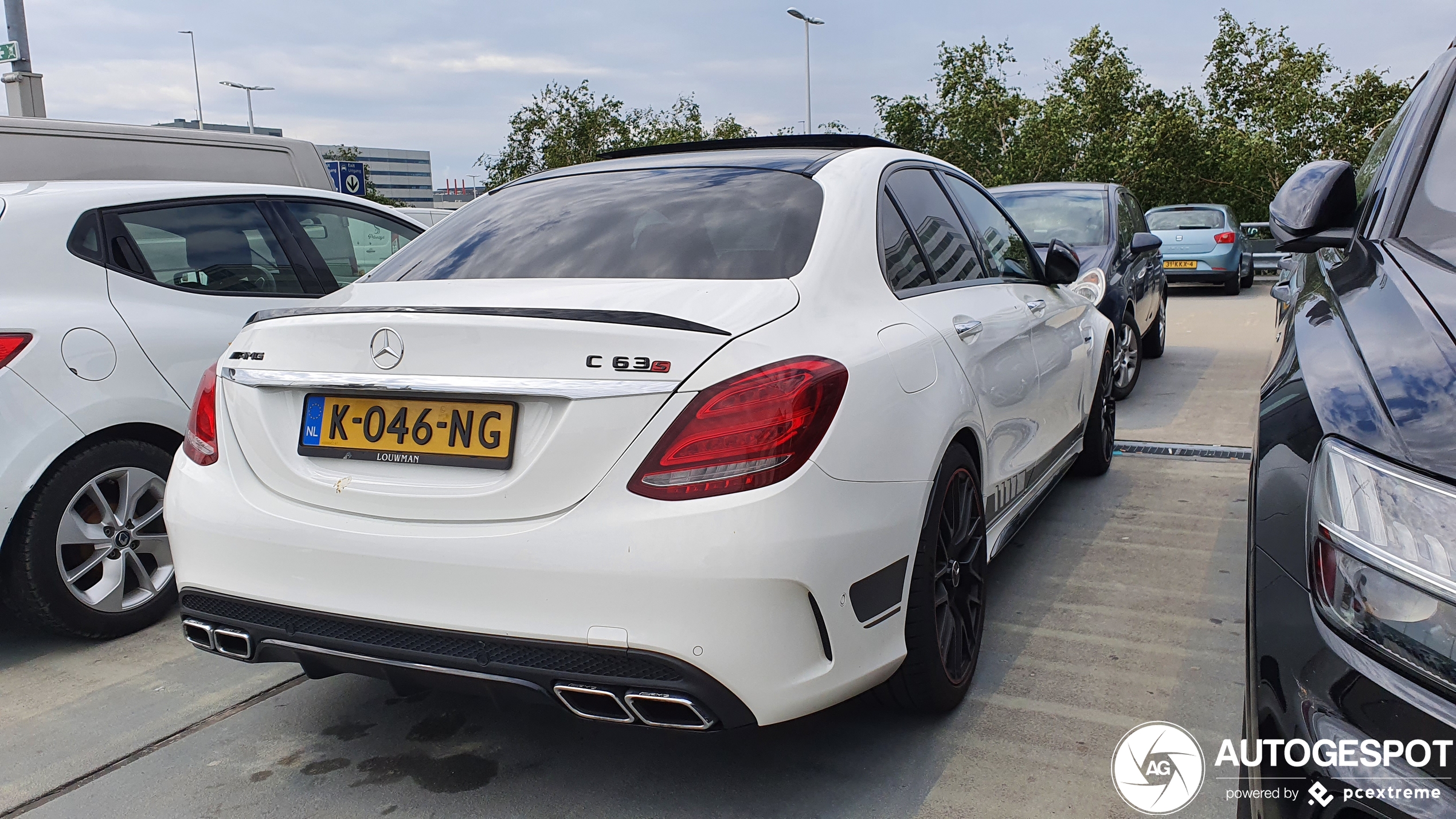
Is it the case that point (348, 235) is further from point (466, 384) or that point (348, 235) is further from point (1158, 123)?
point (1158, 123)

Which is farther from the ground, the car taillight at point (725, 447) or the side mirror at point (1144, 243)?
the side mirror at point (1144, 243)

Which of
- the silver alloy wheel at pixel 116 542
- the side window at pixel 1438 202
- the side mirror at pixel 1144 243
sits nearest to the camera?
the side window at pixel 1438 202

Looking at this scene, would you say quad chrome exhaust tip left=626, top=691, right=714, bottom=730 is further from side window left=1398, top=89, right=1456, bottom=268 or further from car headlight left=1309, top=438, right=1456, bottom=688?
side window left=1398, top=89, right=1456, bottom=268

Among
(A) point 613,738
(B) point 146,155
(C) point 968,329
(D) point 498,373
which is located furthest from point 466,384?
(B) point 146,155

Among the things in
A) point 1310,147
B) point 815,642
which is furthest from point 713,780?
point 1310,147

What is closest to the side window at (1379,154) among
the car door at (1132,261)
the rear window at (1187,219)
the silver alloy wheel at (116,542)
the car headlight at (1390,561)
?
the car headlight at (1390,561)

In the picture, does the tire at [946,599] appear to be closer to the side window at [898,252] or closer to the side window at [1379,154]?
the side window at [898,252]

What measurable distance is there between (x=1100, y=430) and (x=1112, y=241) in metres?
2.81

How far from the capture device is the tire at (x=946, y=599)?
100.0 inches

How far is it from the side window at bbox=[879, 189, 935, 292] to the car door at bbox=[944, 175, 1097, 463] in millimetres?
772

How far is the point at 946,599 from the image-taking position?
9.09ft

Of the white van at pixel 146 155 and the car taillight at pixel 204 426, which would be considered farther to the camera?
the white van at pixel 146 155

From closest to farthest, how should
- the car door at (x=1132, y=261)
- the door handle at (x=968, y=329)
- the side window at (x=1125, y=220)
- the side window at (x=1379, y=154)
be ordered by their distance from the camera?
the door handle at (x=968, y=329) < the side window at (x=1379, y=154) < the car door at (x=1132, y=261) < the side window at (x=1125, y=220)

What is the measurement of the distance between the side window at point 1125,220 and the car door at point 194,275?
5.52m
